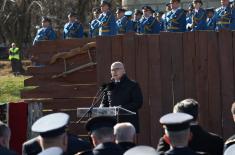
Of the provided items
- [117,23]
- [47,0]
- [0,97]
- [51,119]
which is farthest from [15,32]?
[51,119]

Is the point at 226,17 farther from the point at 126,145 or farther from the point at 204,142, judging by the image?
the point at 126,145

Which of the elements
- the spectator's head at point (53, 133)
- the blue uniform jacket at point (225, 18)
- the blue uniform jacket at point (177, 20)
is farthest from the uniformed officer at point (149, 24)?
the spectator's head at point (53, 133)

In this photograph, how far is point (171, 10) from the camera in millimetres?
17438

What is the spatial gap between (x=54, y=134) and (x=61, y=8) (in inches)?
1609

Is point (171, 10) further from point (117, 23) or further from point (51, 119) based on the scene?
point (51, 119)

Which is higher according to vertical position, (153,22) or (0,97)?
(153,22)

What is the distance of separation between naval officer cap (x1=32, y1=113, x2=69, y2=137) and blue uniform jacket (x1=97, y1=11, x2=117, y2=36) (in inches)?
452

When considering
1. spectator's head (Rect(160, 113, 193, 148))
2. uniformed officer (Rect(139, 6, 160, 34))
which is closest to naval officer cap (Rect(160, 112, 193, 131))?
spectator's head (Rect(160, 113, 193, 148))

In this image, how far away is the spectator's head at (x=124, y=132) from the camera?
246 inches

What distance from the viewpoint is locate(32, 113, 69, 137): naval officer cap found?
553cm

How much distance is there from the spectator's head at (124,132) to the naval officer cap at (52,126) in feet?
2.04

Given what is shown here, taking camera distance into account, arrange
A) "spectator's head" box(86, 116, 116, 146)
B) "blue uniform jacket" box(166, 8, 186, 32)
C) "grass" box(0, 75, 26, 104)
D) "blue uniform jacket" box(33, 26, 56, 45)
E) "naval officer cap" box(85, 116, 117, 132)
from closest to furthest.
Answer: "spectator's head" box(86, 116, 116, 146)
"naval officer cap" box(85, 116, 117, 132)
"blue uniform jacket" box(166, 8, 186, 32)
"blue uniform jacket" box(33, 26, 56, 45)
"grass" box(0, 75, 26, 104)

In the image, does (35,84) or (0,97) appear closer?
(35,84)

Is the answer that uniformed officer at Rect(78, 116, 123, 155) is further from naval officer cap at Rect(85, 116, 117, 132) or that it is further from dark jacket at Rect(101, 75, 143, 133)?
dark jacket at Rect(101, 75, 143, 133)
